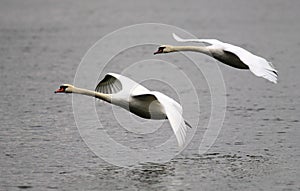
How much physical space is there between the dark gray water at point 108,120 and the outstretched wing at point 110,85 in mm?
958

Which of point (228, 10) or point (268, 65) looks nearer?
point (268, 65)

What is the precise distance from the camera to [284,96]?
18719 millimetres

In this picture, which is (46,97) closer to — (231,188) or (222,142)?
(222,142)

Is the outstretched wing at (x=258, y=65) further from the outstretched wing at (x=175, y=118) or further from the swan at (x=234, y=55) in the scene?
the outstretched wing at (x=175, y=118)

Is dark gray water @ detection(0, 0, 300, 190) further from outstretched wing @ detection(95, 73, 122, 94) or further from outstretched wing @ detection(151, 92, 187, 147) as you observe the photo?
outstretched wing @ detection(95, 73, 122, 94)

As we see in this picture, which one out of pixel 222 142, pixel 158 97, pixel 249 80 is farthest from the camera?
pixel 249 80

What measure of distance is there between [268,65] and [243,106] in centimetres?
481

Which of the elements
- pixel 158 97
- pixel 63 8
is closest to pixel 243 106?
pixel 158 97

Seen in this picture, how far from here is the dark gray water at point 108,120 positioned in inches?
459

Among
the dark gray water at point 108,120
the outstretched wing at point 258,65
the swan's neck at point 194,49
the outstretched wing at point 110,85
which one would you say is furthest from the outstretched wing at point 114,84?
the outstretched wing at point 258,65

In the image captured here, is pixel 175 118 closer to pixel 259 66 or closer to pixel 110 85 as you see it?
pixel 259 66

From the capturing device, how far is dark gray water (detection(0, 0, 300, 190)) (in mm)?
11664

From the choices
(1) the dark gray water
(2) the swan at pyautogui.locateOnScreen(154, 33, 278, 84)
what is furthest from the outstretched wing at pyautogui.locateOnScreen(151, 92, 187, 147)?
(2) the swan at pyautogui.locateOnScreen(154, 33, 278, 84)

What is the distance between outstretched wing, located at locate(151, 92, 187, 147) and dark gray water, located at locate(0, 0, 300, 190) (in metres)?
0.70
